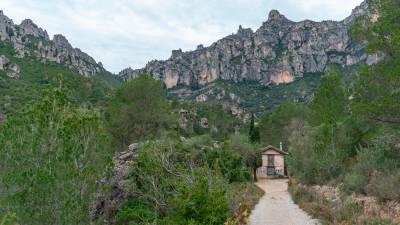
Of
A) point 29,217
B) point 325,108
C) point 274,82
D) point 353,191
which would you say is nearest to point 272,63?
point 274,82

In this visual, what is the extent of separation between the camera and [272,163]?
2306 inches

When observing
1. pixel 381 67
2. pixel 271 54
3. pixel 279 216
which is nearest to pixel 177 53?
pixel 271 54

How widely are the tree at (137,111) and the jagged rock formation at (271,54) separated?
116m

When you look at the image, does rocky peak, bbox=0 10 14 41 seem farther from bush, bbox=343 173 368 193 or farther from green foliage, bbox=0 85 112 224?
green foliage, bbox=0 85 112 224

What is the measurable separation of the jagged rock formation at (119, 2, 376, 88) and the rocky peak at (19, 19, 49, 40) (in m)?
37.9

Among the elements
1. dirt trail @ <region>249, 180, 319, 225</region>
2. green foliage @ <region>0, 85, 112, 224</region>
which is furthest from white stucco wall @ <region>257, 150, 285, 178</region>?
green foliage @ <region>0, 85, 112, 224</region>

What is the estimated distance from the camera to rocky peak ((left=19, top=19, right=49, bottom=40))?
136837 millimetres

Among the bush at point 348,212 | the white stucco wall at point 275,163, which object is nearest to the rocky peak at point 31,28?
the white stucco wall at point 275,163

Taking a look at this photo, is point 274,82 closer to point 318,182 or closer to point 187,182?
point 318,182

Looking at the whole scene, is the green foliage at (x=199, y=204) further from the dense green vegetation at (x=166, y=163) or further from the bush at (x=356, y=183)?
the bush at (x=356, y=183)

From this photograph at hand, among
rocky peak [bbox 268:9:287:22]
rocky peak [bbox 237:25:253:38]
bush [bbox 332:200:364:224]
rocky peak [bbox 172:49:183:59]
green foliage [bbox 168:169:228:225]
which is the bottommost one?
bush [bbox 332:200:364:224]

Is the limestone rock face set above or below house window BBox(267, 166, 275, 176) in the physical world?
above

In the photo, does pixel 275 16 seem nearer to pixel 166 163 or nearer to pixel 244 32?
pixel 244 32

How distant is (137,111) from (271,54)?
134688mm
